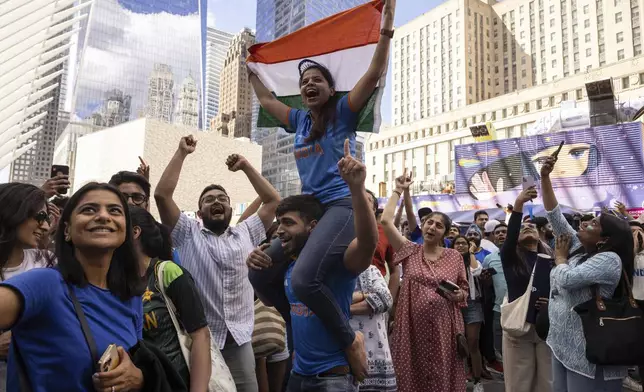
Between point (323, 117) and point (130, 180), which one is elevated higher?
point (323, 117)

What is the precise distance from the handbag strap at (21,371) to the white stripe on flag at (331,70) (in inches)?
97.7

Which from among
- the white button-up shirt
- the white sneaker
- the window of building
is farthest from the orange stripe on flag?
the window of building

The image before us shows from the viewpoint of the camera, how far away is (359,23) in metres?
4.18

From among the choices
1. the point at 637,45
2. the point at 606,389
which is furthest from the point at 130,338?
the point at 637,45

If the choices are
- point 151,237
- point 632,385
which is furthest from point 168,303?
point 632,385

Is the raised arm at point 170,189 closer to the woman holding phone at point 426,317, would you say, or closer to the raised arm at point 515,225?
the woman holding phone at point 426,317

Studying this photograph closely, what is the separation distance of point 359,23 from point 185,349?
9.91 feet

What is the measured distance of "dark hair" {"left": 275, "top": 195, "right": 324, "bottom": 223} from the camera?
293 centimetres

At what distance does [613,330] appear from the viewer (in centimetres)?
358

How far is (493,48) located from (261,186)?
333ft

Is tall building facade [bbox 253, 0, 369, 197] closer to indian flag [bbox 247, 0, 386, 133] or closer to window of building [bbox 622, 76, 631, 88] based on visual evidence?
window of building [bbox 622, 76, 631, 88]

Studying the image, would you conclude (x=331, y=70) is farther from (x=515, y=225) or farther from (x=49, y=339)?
(x=49, y=339)

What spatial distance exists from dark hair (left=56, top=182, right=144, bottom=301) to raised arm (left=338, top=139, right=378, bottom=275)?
1.01 metres

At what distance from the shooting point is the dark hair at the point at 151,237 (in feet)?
8.51
